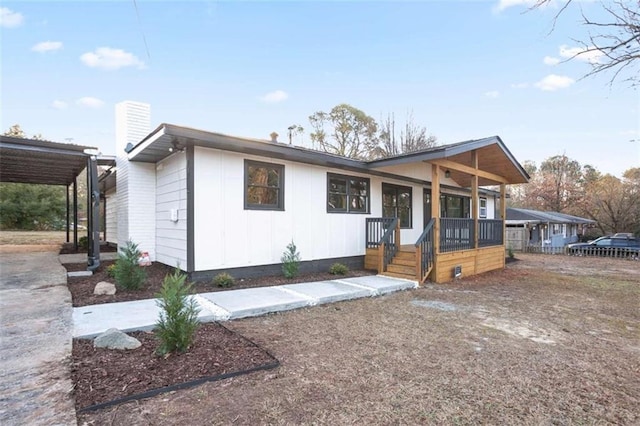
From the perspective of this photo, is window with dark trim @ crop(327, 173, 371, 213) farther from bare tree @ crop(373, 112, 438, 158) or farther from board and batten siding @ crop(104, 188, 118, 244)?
bare tree @ crop(373, 112, 438, 158)

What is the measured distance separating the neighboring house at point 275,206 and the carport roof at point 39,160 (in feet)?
3.90

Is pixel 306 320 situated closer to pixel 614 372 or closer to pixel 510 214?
pixel 614 372

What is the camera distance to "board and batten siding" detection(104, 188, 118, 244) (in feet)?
41.9

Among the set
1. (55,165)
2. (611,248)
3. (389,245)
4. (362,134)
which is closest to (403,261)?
(389,245)

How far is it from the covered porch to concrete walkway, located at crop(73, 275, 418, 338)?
0.93m

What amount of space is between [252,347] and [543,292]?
6.73 m

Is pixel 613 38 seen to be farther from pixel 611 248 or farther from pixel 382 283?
pixel 611 248

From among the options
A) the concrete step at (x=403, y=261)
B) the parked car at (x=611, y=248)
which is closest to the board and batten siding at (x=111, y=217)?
the concrete step at (x=403, y=261)

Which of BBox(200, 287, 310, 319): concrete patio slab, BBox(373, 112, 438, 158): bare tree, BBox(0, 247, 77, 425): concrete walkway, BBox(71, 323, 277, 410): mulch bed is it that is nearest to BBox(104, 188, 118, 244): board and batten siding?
BBox(0, 247, 77, 425): concrete walkway

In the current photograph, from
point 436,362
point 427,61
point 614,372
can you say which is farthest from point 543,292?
point 427,61

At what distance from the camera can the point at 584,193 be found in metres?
30.3

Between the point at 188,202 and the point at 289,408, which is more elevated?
the point at 188,202

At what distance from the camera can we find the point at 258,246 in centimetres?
700

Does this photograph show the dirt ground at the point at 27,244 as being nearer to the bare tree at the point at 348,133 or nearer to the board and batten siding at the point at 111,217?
the board and batten siding at the point at 111,217
